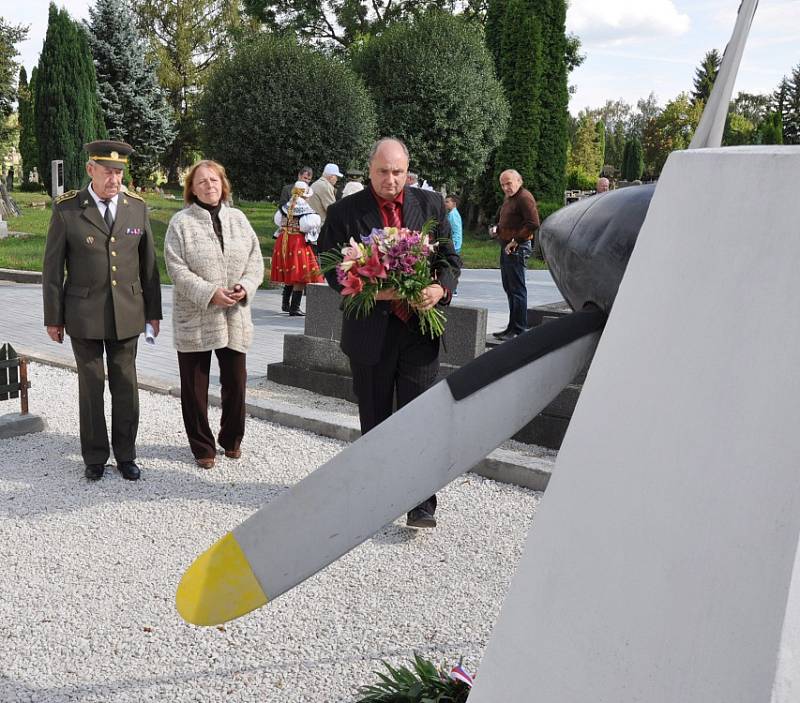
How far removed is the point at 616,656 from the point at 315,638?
2.23 metres

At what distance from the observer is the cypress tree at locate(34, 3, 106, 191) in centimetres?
2623

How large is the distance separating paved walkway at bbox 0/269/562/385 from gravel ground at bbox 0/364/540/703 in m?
2.65

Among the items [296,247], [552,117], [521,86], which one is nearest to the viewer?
[296,247]

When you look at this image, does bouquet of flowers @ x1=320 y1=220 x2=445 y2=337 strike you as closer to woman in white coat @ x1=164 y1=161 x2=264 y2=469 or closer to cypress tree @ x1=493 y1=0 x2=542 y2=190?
woman in white coat @ x1=164 y1=161 x2=264 y2=469

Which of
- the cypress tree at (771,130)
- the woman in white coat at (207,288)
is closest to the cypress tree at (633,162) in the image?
the woman in white coat at (207,288)

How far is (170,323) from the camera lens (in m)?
11.3

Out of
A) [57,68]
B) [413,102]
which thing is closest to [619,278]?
[413,102]

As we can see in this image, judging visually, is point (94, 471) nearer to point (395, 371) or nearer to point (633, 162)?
point (395, 371)

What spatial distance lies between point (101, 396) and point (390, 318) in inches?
82.6

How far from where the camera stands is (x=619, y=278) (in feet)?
6.15

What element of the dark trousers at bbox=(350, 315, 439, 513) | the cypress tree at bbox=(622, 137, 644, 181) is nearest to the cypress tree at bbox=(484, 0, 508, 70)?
the cypress tree at bbox=(622, 137, 644, 181)

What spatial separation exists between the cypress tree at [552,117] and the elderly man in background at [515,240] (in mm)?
17249

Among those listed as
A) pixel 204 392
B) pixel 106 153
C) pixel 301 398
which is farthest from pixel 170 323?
pixel 106 153

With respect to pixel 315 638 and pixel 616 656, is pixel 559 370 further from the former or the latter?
pixel 315 638
